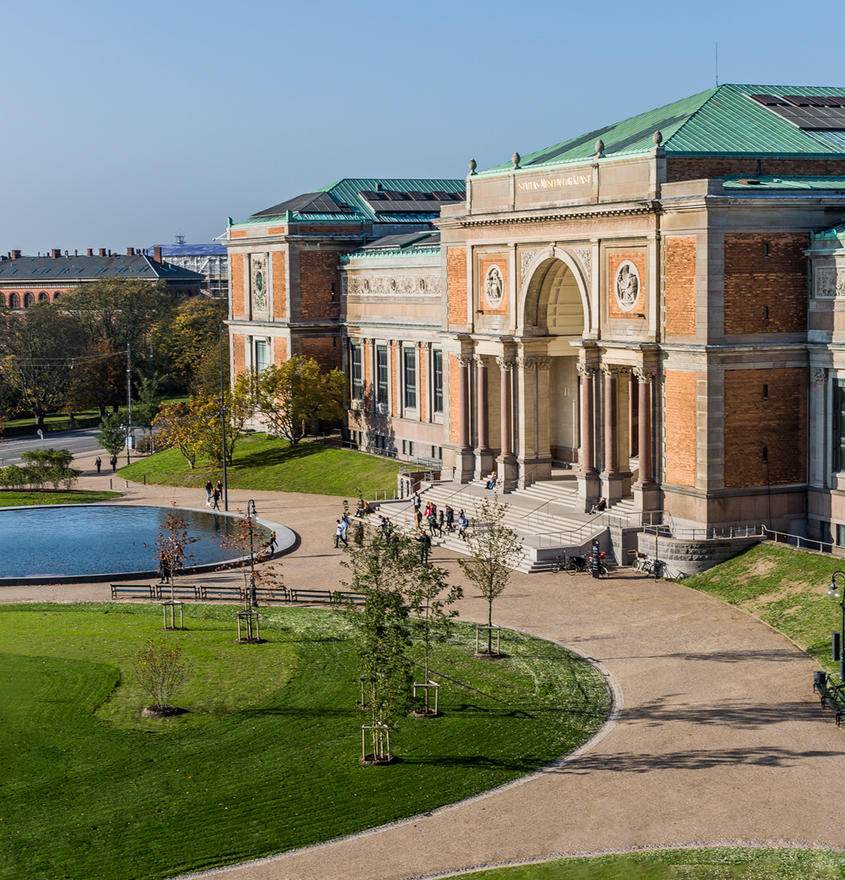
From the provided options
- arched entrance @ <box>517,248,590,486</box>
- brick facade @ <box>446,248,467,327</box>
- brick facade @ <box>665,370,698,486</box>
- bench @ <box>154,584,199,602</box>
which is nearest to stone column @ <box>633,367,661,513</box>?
brick facade @ <box>665,370,698,486</box>

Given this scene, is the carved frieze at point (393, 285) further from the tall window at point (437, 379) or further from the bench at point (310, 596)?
the bench at point (310, 596)

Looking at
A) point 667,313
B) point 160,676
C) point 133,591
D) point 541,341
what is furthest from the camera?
point 541,341

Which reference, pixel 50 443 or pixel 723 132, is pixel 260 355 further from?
pixel 723 132

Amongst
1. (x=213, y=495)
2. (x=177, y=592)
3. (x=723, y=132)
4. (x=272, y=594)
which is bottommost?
(x=177, y=592)

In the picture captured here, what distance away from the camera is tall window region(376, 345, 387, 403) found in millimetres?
100625

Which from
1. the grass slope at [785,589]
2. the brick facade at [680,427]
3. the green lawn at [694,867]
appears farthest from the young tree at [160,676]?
the brick facade at [680,427]

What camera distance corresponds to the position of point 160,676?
4425 cm

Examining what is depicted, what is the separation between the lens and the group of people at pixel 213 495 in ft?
277

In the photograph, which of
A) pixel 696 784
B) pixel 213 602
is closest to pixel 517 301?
pixel 213 602

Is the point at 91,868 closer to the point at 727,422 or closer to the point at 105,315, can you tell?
the point at 727,422

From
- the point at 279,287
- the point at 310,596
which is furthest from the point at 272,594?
the point at 279,287

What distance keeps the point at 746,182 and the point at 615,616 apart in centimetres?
2020

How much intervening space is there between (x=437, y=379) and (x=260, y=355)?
24.3m

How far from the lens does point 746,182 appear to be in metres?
62.8
